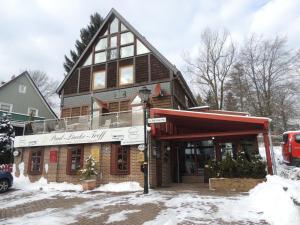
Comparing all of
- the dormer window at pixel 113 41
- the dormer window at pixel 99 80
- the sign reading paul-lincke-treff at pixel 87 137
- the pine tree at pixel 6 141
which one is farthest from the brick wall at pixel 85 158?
the dormer window at pixel 113 41

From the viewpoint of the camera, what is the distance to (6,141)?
20828 millimetres

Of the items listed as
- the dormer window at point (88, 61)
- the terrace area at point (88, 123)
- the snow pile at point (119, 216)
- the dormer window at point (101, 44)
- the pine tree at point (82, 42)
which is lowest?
the snow pile at point (119, 216)

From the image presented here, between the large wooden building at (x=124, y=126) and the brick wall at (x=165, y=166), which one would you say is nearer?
the large wooden building at (x=124, y=126)

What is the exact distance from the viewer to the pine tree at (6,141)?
2023 centimetres

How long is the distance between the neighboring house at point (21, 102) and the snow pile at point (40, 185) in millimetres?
9210

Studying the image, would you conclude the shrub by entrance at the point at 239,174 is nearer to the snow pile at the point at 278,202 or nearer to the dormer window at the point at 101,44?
the snow pile at the point at 278,202

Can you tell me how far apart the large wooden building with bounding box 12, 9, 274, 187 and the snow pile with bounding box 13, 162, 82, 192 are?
37 cm

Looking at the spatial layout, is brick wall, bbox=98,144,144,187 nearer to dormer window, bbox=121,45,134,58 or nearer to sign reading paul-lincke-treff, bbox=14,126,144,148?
sign reading paul-lincke-treff, bbox=14,126,144,148

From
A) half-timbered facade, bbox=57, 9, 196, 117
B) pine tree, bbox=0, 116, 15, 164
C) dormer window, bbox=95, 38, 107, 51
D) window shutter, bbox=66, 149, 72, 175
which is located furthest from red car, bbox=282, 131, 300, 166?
pine tree, bbox=0, 116, 15, 164

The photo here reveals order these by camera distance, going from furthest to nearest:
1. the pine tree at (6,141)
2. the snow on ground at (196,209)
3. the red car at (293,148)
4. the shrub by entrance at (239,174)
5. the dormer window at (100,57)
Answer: the pine tree at (6,141)
the dormer window at (100,57)
the red car at (293,148)
the shrub by entrance at (239,174)
the snow on ground at (196,209)

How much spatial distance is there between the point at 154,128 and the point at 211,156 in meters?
5.27

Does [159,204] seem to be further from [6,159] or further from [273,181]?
[6,159]

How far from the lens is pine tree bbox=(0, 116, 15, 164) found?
2023cm

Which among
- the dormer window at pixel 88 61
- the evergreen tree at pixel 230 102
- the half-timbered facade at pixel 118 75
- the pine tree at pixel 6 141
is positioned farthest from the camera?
the evergreen tree at pixel 230 102
